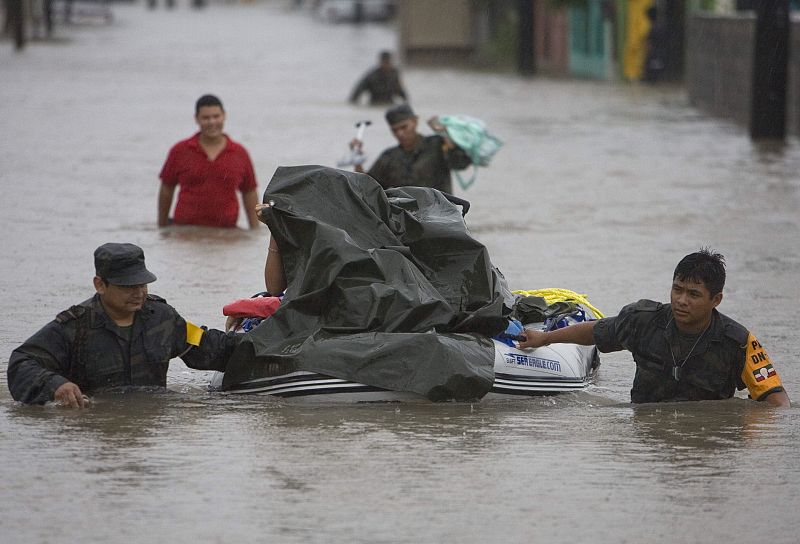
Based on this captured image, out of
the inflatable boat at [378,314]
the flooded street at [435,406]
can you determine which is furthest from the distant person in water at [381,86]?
the inflatable boat at [378,314]

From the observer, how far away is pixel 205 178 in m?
11.4

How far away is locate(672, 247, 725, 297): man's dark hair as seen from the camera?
21.3 ft

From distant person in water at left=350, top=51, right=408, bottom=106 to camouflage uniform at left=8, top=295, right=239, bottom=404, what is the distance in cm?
1996

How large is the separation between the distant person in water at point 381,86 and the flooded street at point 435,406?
1662 millimetres

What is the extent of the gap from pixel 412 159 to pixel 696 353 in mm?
4994

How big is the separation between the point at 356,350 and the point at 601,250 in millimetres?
5401

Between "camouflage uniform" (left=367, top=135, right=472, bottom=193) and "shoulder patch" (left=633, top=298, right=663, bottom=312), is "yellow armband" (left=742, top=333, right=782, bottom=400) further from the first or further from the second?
"camouflage uniform" (left=367, top=135, right=472, bottom=193)

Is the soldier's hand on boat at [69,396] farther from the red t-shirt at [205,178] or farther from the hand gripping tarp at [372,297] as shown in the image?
the red t-shirt at [205,178]

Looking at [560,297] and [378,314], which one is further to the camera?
[560,297]

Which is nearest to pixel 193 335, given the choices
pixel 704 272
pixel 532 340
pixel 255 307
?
pixel 255 307

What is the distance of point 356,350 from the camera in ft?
22.7

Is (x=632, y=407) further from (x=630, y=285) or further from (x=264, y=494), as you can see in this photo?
(x=630, y=285)

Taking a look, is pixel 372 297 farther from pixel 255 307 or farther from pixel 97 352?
pixel 97 352

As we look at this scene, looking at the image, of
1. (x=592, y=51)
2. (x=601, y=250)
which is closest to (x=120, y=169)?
(x=601, y=250)
